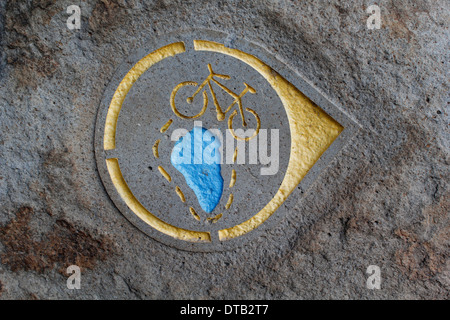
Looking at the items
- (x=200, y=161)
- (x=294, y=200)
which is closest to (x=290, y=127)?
(x=294, y=200)

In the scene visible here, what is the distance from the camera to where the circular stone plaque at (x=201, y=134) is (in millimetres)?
4426

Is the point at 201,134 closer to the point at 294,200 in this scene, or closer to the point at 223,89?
the point at 223,89

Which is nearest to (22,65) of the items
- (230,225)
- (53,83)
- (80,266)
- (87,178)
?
(53,83)

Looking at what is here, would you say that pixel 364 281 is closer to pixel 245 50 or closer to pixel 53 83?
pixel 245 50

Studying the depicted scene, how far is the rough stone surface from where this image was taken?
443 cm

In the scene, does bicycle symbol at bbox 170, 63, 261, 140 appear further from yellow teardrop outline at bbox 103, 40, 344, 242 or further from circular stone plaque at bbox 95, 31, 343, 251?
yellow teardrop outline at bbox 103, 40, 344, 242

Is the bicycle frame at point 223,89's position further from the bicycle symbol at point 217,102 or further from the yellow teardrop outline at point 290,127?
the yellow teardrop outline at point 290,127

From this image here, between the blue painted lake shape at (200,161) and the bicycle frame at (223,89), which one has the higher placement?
the bicycle frame at (223,89)

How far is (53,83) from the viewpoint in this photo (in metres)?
4.43

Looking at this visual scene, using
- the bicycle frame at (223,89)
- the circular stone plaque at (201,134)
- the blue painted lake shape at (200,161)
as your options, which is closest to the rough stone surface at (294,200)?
the circular stone plaque at (201,134)

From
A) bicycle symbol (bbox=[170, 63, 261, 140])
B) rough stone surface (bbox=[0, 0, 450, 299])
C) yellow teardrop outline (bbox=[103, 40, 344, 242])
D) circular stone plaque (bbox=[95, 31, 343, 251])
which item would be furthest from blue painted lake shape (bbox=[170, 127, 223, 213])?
rough stone surface (bbox=[0, 0, 450, 299])

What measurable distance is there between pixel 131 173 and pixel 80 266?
0.66 meters

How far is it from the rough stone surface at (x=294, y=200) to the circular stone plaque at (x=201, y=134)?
9cm

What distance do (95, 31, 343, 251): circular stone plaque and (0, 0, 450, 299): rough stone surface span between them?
9cm
